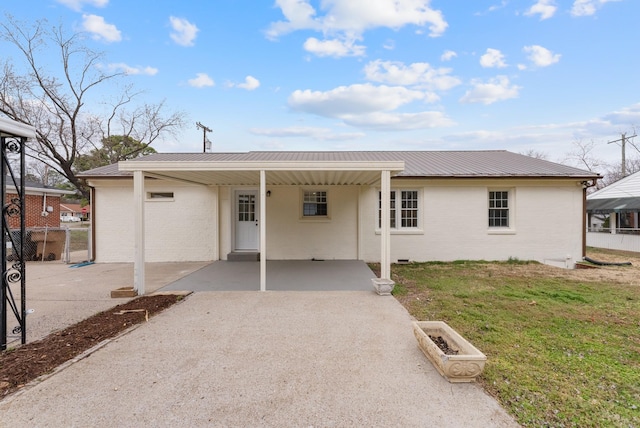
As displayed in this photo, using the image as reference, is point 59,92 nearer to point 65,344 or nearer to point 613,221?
point 65,344

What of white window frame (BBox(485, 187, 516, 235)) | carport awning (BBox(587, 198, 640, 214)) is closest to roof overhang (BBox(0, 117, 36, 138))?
white window frame (BBox(485, 187, 516, 235))

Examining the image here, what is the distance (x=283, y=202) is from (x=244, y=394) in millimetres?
7599

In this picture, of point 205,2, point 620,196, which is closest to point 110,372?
→ point 205,2

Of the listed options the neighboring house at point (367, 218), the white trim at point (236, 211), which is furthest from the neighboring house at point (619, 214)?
the white trim at point (236, 211)

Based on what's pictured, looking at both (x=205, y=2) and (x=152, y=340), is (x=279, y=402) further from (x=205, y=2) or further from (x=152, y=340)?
(x=205, y=2)

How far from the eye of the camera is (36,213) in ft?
53.7

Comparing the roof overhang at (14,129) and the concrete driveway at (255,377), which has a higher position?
the roof overhang at (14,129)

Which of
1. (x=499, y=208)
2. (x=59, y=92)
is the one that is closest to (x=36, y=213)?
(x=59, y=92)

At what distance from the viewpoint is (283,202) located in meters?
9.95

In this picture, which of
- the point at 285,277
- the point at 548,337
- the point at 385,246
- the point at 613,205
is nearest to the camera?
the point at 548,337

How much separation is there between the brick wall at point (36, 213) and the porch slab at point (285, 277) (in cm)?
1390

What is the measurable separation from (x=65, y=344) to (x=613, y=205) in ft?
65.6

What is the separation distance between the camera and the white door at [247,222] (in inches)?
404

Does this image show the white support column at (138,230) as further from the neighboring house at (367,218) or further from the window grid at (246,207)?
the window grid at (246,207)
